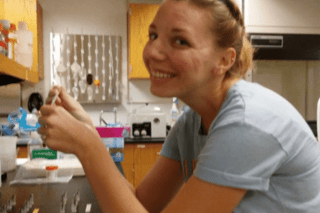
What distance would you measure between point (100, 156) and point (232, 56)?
0.49m

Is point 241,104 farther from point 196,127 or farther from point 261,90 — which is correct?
point 196,127

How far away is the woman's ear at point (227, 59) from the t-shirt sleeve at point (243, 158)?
0.80 feet

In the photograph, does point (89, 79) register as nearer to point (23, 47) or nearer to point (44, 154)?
point (44, 154)

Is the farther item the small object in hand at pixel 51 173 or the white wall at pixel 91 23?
the white wall at pixel 91 23

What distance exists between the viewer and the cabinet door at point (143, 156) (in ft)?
9.64

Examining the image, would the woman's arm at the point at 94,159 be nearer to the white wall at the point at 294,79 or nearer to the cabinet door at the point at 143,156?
the white wall at the point at 294,79

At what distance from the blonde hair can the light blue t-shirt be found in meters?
0.13

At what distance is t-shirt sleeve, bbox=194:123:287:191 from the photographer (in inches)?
25.8

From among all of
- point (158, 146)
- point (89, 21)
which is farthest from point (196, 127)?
point (89, 21)

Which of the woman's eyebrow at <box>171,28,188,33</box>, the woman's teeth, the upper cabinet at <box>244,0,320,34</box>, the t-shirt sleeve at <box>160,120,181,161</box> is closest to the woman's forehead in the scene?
the woman's eyebrow at <box>171,28,188,33</box>

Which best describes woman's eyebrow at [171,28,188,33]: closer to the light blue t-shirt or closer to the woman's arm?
the light blue t-shirt

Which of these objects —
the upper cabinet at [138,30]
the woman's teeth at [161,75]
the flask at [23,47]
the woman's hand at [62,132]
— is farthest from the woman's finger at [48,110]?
the upper cabinet at [138,30]

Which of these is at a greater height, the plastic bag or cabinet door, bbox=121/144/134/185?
the plastic bag

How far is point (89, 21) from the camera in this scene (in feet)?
11.8
